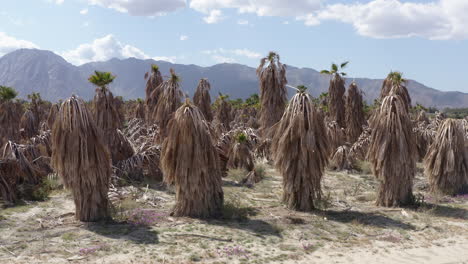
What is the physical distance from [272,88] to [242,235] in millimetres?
11524

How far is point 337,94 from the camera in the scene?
24469 mm

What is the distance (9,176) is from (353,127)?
18593 mm

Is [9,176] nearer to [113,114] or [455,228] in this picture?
[113,114]

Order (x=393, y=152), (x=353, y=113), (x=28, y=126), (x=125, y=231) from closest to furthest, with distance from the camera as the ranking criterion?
1. (x=125, y=231)
2. (x=393, y=152)
3. (x=28, y=126)
4. (x=353, y=113)

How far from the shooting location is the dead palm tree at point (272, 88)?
19969 millimetres

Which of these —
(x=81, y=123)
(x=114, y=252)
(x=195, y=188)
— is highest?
(x=81, y=123)

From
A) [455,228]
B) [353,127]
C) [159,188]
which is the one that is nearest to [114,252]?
[159,188]

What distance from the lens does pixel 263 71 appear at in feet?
66.4

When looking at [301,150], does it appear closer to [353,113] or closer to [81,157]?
[81,157]

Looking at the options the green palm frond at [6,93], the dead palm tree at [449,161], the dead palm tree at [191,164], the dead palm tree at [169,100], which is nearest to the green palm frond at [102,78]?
the dead palm tree at [169,100]

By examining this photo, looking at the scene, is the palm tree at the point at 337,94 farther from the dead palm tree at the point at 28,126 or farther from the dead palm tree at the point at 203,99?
the dead palm tree at the point at 28,126

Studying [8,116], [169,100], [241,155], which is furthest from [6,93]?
[241,155]

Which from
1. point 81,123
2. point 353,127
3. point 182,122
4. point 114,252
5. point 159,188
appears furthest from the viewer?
point 353,127

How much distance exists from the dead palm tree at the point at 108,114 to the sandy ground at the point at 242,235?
3.02 metres
